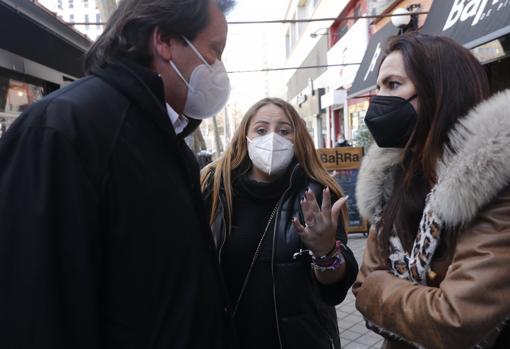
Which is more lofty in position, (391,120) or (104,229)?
(391,120)

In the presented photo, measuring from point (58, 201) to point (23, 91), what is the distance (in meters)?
5.42

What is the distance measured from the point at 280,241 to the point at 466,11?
5412 millimetres

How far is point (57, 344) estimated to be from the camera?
0.91 meters

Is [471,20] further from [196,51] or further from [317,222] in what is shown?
[196,51]

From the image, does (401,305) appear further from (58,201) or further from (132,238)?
(58,201)

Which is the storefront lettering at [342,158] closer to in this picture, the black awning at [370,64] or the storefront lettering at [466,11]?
the black awning at [370,64]

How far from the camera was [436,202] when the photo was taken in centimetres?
132

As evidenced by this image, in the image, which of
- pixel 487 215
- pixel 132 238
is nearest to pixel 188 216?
pixel 132 238

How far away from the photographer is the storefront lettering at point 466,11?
206 inches

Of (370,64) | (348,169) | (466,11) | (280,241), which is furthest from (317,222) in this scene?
(370,64)

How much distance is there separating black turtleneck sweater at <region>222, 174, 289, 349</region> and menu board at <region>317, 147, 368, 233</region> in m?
5.44

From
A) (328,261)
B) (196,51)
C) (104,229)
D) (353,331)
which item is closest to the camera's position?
(104,229)

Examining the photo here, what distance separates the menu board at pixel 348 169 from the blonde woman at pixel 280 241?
17.2 feet

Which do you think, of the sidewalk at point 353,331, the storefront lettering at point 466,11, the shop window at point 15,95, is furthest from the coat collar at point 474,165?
the shop window at point 15,95
